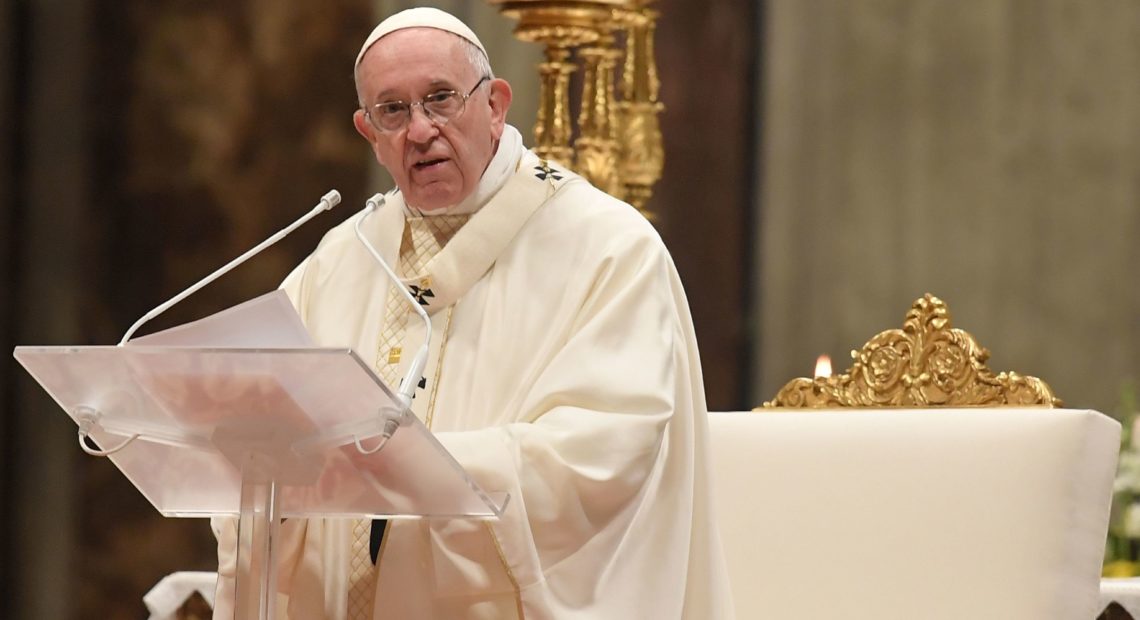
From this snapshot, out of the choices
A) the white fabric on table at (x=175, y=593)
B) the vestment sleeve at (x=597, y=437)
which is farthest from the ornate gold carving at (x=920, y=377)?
the white fabric on table at (x=175, y=593)

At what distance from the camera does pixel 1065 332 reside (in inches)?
259

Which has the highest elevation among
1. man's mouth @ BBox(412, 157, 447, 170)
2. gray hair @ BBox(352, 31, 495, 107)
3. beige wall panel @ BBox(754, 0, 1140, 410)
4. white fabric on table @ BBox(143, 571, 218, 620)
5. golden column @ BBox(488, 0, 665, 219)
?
gray hair @ BBox(352, 31, 495, 107)

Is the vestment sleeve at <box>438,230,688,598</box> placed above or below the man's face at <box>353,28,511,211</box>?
below

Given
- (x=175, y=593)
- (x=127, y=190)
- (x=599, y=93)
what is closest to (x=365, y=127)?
(x=175, y=593)

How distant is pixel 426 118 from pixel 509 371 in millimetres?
459

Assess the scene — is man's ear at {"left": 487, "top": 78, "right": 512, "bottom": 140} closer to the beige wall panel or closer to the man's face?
the man's face

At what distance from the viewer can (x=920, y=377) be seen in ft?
13.9

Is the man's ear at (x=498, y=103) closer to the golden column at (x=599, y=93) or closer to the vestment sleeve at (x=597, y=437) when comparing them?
the vestment sleeve at (x=597, y=437)

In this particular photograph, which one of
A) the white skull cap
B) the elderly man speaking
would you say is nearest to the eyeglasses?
the elderly man speaking

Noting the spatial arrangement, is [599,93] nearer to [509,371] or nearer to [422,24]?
[422,24]

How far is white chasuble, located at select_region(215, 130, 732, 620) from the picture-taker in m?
3.19

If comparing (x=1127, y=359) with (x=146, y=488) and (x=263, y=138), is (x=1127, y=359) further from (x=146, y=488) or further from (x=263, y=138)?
(x=146, y=488)

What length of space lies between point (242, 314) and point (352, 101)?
389 cm

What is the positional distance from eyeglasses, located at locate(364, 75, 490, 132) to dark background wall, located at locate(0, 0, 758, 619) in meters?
3.07
